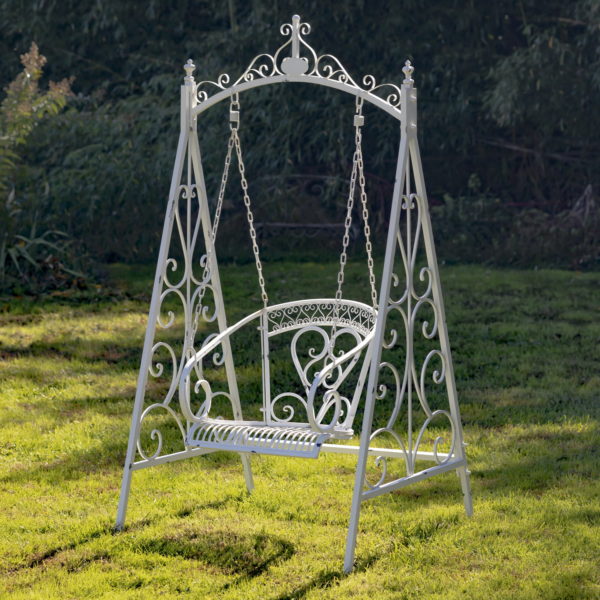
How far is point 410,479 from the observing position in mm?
4059

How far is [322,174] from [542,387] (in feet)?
23.8

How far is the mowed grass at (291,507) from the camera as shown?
3668 mm

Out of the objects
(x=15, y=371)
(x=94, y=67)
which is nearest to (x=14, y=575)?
(x=15, y=371)

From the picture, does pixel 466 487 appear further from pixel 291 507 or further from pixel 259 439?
pixel 259 439

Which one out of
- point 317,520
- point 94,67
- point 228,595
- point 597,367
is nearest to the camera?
point 228,595

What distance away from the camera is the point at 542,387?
6.48 m

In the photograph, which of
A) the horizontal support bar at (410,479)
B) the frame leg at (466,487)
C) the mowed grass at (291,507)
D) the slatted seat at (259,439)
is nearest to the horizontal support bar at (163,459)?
the slatted seat at (259,439)

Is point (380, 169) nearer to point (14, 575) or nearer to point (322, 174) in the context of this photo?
point (322, 174)

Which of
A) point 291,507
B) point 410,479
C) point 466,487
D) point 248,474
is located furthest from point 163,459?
point 466,487

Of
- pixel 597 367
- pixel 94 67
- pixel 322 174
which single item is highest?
pixel 94 67

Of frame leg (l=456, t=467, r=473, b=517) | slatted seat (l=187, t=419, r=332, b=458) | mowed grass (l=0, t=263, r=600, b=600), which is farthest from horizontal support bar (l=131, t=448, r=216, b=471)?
frame leg (l=456, t=467, r=473, b=517)

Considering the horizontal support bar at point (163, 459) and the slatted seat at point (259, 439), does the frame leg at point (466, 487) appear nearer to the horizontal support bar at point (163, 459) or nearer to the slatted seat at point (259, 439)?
the slatted seat at point (259, 439)

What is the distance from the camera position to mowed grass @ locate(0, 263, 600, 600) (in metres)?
3.67

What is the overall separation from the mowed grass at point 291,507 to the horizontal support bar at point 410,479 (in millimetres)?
206
